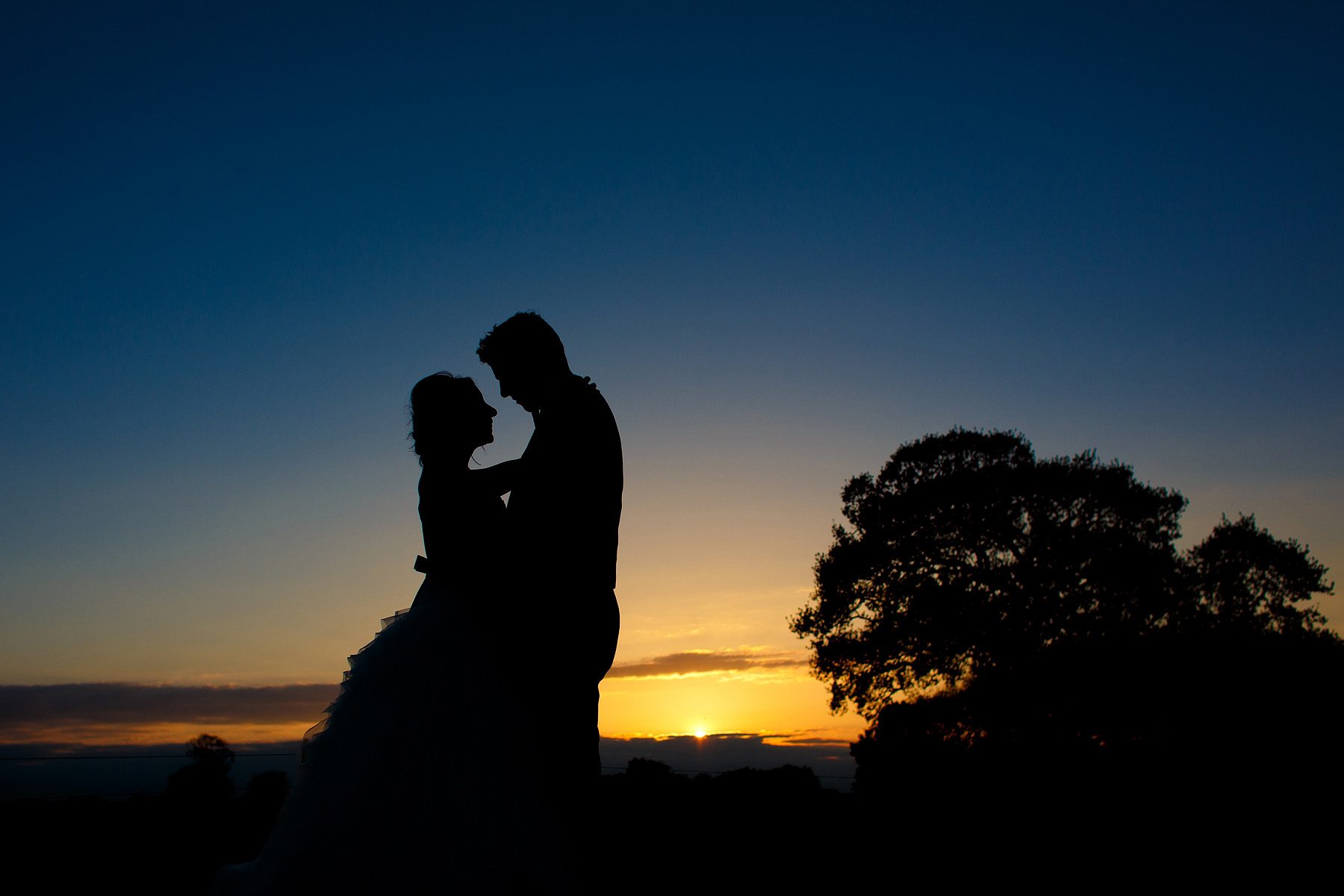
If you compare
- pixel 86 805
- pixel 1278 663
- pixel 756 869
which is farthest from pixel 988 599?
pixel 86 805

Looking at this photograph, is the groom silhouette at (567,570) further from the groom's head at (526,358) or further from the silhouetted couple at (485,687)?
the groom's head at (526,358)

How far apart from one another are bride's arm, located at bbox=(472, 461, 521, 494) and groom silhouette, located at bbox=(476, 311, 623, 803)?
0.19 ft

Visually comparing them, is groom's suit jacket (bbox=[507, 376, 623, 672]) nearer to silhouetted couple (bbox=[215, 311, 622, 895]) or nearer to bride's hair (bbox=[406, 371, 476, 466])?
silhouetted couple (bbox=[215, 311, 622, 895])

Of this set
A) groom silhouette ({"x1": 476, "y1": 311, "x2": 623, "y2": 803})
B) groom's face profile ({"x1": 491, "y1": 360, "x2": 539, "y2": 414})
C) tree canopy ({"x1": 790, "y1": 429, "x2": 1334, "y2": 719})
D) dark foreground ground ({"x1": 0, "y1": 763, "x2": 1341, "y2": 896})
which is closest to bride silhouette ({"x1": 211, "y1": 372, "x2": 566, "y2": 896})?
groom silhouette ({"x1": 476, "y1": 311, "x2": 623, "y2": 803})

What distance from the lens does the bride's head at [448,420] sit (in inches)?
127

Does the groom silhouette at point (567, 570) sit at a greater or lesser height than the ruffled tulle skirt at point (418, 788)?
greater

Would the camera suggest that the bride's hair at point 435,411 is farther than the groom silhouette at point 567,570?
Yes

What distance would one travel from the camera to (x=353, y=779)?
2.61 metres

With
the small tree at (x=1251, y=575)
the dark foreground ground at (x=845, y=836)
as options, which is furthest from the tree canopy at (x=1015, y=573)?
the dark foreground ground at (x=845, y=836)

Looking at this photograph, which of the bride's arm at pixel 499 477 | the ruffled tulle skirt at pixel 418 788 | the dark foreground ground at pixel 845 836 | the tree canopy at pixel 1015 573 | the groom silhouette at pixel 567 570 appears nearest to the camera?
the ruffled tulle skirt at pixel 418 788

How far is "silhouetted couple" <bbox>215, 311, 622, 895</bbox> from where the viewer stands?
2.51 metres

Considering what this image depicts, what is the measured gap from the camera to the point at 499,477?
3158 mm

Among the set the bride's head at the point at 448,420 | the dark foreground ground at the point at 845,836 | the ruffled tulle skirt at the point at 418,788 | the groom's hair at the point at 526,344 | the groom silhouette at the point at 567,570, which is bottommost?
the dark foreground ground at the point at 845,836

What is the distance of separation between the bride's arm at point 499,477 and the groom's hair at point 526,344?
42 centimetres
